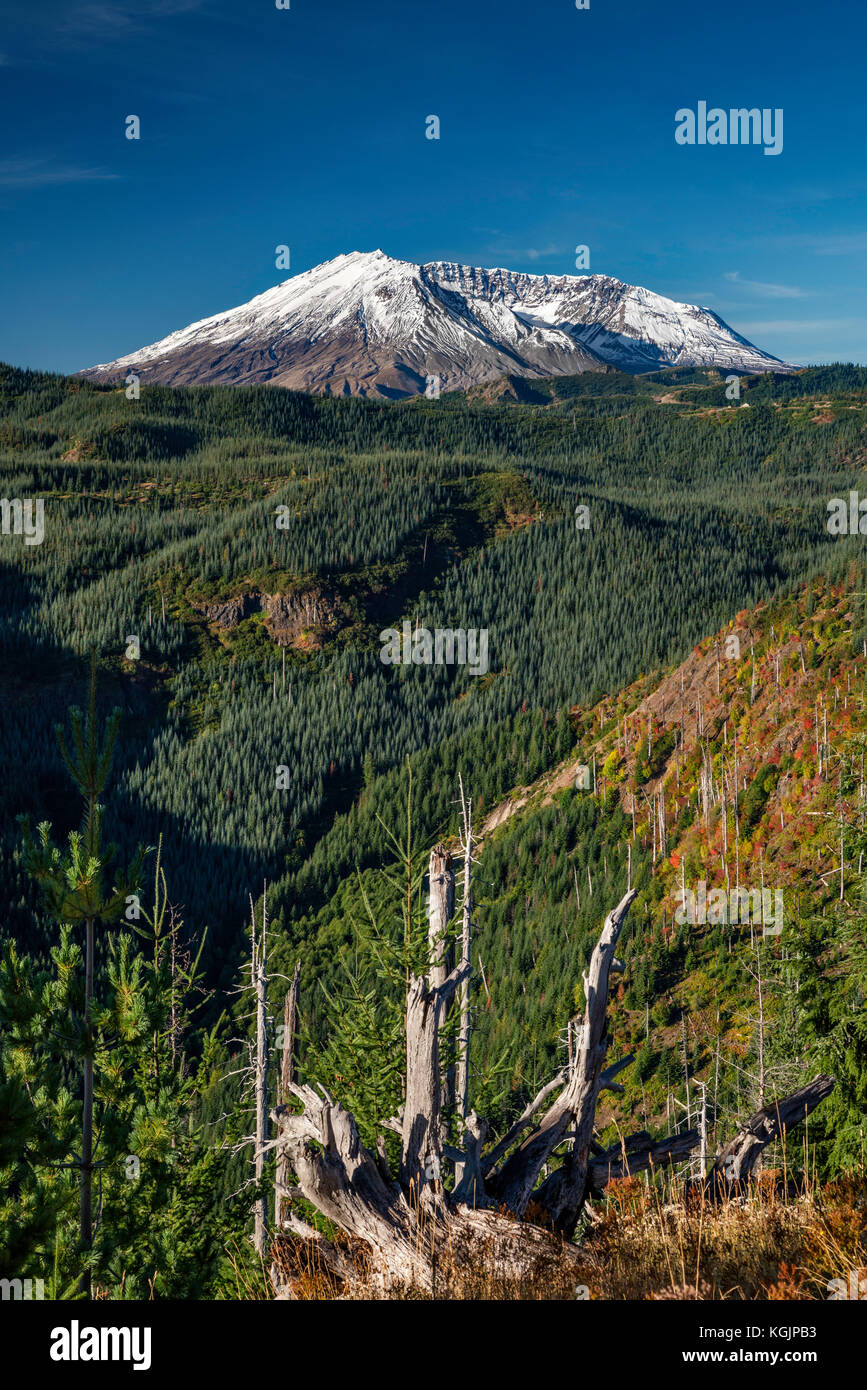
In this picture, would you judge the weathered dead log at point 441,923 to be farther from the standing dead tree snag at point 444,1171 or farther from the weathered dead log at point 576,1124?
the weathered dead log at point 576,1124

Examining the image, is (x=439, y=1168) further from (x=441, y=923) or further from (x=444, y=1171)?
(x=441, y=923)

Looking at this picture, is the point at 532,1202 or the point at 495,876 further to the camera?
the point at 495,876

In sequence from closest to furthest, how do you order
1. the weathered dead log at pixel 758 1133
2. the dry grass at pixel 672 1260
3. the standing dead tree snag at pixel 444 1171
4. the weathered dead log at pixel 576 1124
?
1. the dry grass at pixel 672 1260
2. the standing dead tree snag at pixel 444 1171
3. the weathered dead log at pixel 576 1124
4. the weathered dead log at pixel 758 1133

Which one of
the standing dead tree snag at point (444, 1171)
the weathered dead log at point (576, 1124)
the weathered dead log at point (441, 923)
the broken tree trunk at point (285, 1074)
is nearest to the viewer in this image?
the standing dead tree snag at point (444, 1171)

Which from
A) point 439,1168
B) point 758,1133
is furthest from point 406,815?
point 758,1133


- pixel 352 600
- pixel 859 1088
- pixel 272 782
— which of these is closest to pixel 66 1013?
pixel 859 1088

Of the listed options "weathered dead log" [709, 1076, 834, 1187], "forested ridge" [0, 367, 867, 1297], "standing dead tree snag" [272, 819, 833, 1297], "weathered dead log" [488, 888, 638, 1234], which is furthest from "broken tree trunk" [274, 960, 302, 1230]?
"weathered dead log" [709, 1076, 834, 1187]

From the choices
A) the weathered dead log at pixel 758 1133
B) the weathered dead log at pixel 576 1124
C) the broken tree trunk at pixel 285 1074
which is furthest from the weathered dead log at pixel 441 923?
the broken tree trunk at pixel 285 1074
